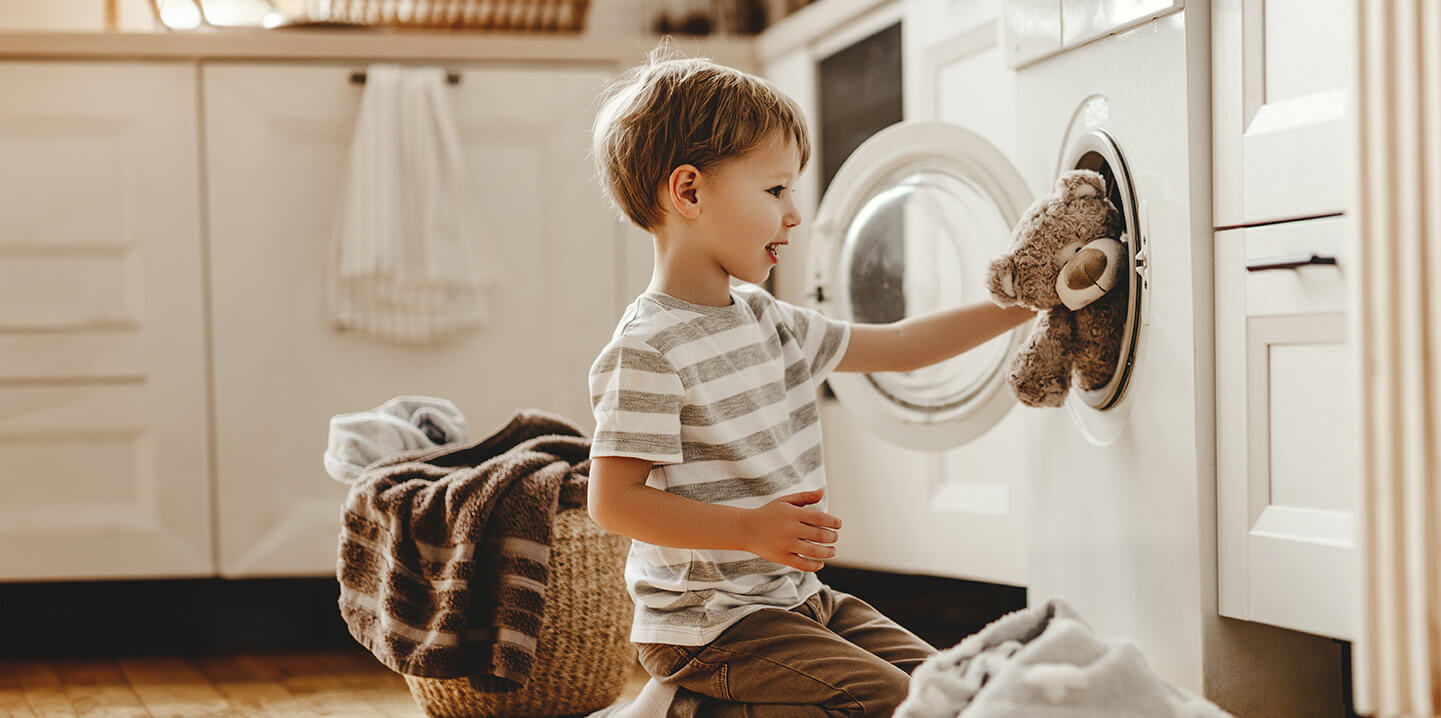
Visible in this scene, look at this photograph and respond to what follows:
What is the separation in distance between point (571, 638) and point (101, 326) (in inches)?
37.3

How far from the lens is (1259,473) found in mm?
1076

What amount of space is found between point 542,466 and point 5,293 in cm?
99

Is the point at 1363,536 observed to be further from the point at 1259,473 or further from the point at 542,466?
the point at 542,466

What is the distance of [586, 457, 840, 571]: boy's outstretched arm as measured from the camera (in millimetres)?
1016

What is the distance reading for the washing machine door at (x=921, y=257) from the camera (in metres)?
1.34

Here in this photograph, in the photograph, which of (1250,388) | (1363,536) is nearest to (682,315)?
(1250,388)

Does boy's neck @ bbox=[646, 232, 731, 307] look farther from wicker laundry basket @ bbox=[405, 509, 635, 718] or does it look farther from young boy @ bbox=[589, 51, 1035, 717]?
wicker laundry basket @ bbox=[405, 509, 635, 718]

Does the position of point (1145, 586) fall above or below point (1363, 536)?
below

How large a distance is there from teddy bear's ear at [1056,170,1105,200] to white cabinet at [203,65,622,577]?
932mm

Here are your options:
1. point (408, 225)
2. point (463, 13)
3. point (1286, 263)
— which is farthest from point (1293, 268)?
point (463, 13)

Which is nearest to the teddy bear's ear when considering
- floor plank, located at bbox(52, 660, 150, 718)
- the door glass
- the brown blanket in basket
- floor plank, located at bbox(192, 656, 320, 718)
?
the door glass

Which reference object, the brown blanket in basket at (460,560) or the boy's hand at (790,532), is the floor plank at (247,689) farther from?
the boy's hand at (790,532)

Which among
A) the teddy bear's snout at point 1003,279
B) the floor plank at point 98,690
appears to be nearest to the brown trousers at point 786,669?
the teddy bear's snout at point 1003,279

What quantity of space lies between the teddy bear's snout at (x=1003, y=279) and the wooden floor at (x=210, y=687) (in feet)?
2.55
